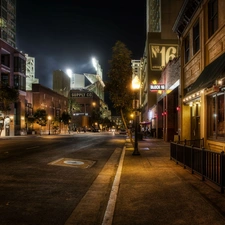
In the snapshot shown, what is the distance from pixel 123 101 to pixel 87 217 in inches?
797

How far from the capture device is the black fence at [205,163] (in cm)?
749

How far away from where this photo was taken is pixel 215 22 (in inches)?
626

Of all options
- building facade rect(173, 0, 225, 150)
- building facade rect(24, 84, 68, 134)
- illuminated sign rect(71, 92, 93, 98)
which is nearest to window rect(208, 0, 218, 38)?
building facade rect(173, 0, 225, 150)

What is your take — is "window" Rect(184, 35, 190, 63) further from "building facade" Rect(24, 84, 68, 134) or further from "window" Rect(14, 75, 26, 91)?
"building facade" Rect(24, 84, 68, 134)

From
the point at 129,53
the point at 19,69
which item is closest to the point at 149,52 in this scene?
the point at 19,69

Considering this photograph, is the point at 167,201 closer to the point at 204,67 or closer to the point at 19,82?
the point at 204,67

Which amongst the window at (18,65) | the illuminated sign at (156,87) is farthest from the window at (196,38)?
the window at (18,65)

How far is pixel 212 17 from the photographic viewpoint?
16.2 meters

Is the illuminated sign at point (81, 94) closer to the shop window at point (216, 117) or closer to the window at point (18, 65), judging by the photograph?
the window at point (18, 65)

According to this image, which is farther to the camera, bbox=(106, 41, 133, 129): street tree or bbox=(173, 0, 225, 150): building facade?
bbox=(106, 41, 133, 129): street tree

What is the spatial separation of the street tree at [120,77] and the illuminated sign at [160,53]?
3299cm

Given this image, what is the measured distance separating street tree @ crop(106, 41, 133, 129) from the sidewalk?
15.7 metres

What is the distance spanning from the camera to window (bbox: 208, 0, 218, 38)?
15.6m

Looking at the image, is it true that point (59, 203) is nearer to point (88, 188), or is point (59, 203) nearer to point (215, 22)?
point (88, 188)
